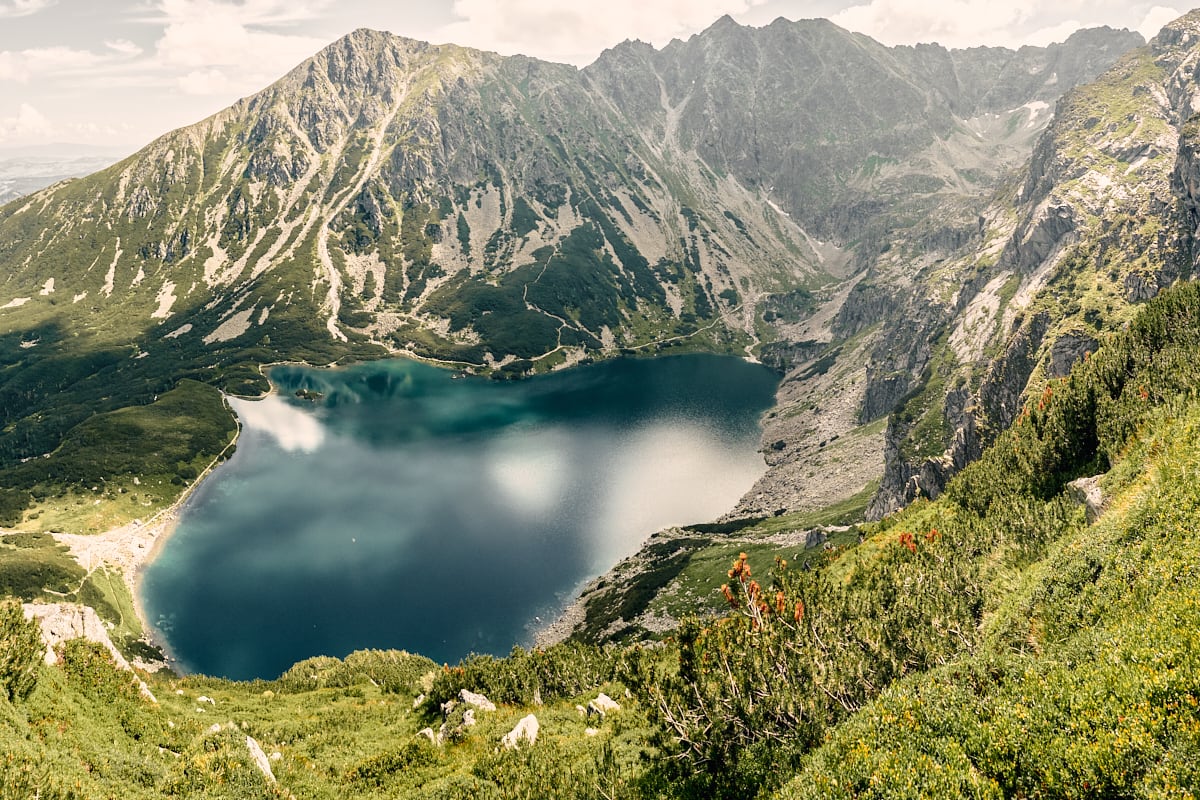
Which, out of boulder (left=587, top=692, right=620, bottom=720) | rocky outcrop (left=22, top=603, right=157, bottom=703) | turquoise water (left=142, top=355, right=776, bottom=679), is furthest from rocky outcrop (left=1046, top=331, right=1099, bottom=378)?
rocky outcrop (left=22, top=603, right=157, bottom=703)

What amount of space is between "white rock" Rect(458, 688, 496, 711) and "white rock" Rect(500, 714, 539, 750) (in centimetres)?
708

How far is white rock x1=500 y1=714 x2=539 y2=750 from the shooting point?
36688mm

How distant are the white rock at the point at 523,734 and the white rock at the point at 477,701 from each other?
7079 millimetres

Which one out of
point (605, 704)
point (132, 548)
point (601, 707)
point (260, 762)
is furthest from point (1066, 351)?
point (132, 548)

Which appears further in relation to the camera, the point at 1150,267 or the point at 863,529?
the point at 1150,267

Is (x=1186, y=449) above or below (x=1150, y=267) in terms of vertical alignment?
below

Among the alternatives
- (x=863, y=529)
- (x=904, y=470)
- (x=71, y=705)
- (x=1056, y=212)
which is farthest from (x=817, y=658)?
(x=1056, y=212)

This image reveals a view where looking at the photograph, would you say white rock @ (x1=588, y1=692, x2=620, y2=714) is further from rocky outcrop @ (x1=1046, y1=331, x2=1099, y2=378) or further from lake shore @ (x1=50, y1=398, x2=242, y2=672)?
lake shore @ (x1=50, y1=398, x2=242, y2=672)

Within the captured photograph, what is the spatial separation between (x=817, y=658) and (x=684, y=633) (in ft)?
23.2

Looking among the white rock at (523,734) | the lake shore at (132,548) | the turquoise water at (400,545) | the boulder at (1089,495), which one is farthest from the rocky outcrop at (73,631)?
the lake shore at (132,548)

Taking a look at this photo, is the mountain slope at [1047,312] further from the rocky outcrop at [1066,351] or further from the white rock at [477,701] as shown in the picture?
the white rock at [477,701]

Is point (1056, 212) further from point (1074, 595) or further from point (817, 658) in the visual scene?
point (817, 658)

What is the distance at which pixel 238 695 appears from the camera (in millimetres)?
55688

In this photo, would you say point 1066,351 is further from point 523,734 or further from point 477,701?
point 523,734
